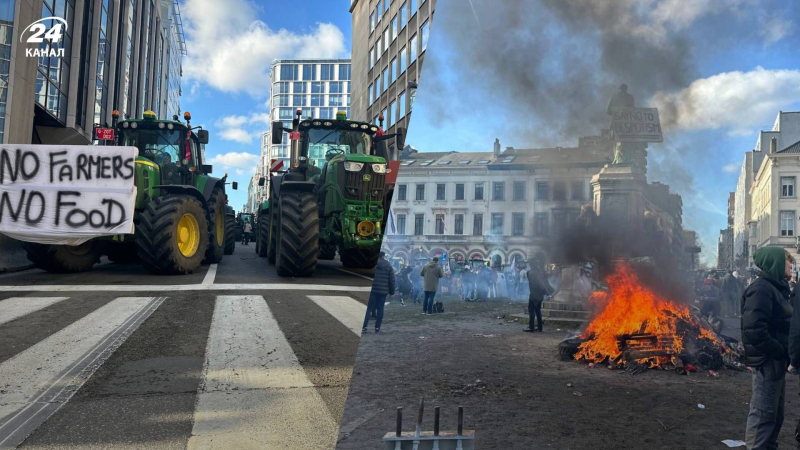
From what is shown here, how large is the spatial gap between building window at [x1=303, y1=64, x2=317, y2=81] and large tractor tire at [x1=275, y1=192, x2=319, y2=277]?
2.73ft

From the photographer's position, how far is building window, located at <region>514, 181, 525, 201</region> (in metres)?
0.58

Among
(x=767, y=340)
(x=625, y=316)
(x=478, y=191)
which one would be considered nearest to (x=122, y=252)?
(x=478, y=191)

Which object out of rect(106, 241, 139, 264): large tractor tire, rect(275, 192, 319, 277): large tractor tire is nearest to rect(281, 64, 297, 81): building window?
rect(275, 192, 319, 277): large tractor tire

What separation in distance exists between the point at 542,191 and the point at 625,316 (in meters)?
0.16

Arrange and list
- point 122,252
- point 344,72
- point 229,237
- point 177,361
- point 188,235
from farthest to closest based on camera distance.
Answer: point 229,237
point 188,235
point 122,252
point 344,72
point 177,361

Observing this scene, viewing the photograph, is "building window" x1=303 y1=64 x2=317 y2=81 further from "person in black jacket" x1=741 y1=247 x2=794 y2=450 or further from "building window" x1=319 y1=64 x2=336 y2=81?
"person in black jacket" x1=741 y1=247 x2=794 y2=450

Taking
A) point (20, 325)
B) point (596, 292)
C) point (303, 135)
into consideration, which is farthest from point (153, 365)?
point (303, 135)

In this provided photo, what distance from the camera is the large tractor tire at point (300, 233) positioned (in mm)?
3684

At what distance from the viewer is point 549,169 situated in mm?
581

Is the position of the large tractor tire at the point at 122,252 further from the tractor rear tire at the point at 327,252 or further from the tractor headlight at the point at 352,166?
the tractor headlight at the point at 352,166

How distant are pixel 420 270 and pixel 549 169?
18 centimetres

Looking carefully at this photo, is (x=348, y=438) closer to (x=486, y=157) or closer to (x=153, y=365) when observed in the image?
(x=486, y=157)

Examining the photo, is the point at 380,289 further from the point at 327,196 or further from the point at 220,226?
the point at 220,226

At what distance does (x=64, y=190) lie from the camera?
253 centimetres
